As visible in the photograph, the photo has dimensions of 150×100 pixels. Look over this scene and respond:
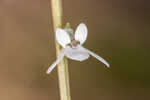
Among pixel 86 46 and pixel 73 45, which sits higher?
pixel 73 45

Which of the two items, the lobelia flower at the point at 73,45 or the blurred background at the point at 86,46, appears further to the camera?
the blurred background at the point at 86,46

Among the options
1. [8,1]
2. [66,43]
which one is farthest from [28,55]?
Answer: [66,43]

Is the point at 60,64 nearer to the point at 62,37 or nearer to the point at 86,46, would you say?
the point at 62,37

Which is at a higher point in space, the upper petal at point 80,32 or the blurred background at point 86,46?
the upper petal at point 80,32

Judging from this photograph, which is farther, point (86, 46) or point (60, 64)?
point (86, 46)

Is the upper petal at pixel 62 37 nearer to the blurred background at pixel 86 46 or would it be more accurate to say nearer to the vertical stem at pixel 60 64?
the vertical stem at pixel 60 64

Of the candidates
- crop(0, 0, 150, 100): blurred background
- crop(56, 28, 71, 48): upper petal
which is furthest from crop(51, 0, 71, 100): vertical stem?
crop(0, 0, 150, 100): blurred background

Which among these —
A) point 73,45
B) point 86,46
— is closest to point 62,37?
point 73,45

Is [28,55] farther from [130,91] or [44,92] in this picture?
[130,91]

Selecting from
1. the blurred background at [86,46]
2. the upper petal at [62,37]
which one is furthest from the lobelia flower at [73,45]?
the blurred background at [86,46]
